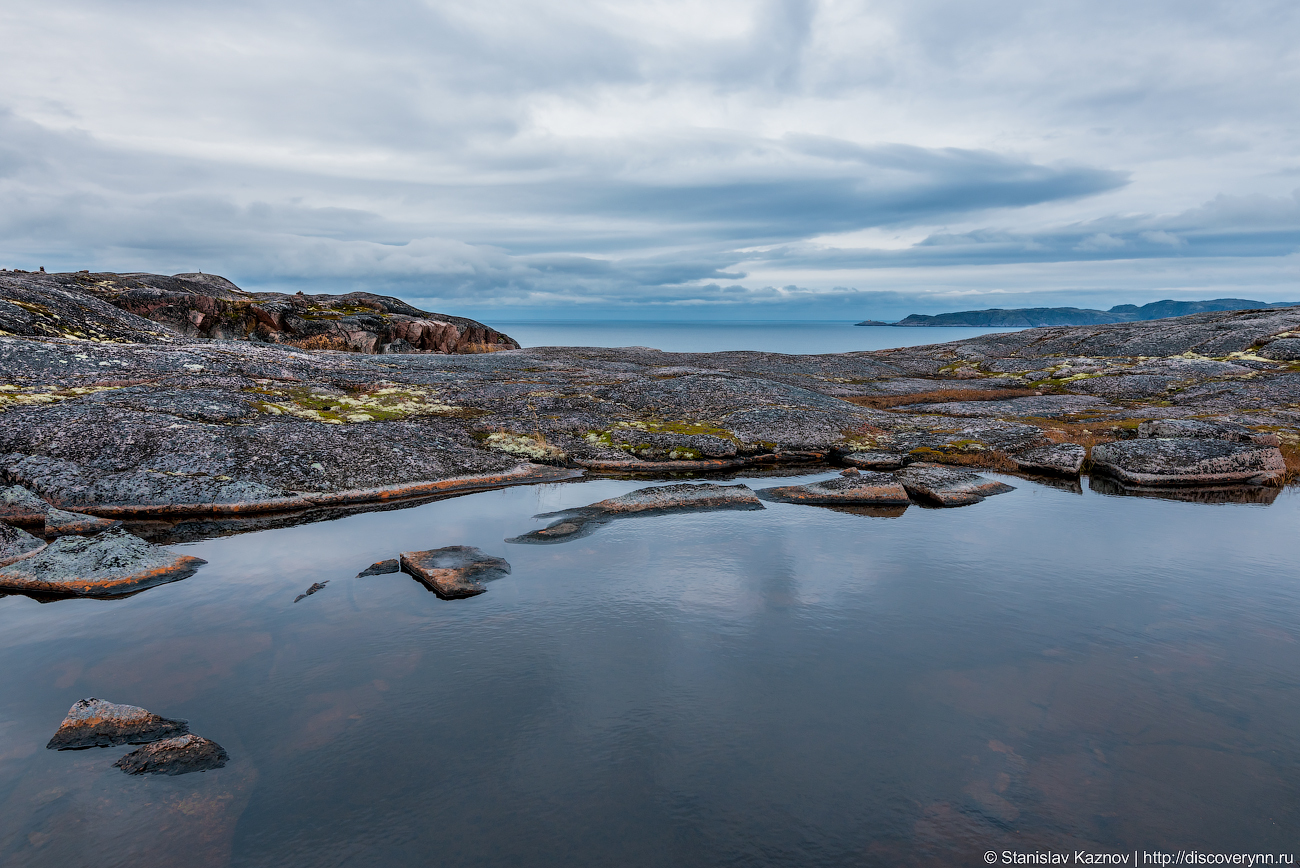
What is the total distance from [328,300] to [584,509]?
83590 mm

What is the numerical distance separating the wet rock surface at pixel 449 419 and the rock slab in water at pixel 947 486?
4162 mm

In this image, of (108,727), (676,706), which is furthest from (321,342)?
(676,706)

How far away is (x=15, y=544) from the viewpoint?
22266mm

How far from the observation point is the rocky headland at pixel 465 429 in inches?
1120

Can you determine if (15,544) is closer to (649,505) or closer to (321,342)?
(649,505)

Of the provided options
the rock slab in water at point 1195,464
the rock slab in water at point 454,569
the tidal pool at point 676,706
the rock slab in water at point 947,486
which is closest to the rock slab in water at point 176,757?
the tidal pool at point 676,706

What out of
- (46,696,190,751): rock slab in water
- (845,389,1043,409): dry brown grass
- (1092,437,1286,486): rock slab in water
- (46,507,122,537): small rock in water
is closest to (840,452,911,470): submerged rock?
(1092,437,1286,486): rock slab in water

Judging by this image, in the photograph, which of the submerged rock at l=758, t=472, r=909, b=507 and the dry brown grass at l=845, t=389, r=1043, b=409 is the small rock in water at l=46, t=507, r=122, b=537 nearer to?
the submerged rock at l=758, t=472, r=909, b=507

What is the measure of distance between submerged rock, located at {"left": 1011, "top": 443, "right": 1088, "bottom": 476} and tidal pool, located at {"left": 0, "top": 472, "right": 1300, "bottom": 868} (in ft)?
41.6

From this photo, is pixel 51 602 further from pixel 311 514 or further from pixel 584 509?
pixel 584 509

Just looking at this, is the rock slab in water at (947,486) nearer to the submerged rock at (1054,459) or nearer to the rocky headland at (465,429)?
the rocky headland at (465,429)

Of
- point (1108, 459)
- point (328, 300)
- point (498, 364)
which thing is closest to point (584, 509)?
point (1108, 459)

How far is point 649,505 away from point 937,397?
44.4 metres

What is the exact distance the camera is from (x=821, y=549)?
26.0 m
